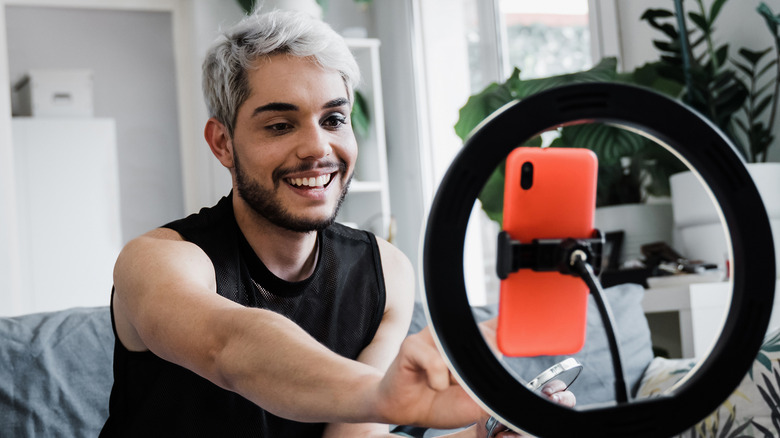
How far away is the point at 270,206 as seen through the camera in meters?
1.13

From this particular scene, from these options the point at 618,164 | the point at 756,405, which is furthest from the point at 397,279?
the point at 618,164

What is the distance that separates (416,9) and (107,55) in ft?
5.46

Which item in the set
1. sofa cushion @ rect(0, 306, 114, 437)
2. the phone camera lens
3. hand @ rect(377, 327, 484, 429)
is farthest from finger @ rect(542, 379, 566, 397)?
sofa cushion @ rect(0, 306, 114, 437)

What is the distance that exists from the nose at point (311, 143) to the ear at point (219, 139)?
0.55 feet

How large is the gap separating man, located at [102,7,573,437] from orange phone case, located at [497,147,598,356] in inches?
15.7

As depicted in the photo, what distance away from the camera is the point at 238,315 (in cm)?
65

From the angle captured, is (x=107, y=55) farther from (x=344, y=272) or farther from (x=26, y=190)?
(x=344, y=272)

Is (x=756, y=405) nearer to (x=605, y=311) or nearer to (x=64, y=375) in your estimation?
(x=605, y=311)

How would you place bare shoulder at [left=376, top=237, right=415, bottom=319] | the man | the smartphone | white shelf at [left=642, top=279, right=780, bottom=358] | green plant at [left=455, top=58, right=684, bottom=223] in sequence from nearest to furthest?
the smartphone → the man → bare shoulder at [left=376, top=237, right=415, bottom=319] → white shelf at [left=642, top=279, right=780, bottom=358] → green plant at [left=455, top=58, right=684, bottom=223]

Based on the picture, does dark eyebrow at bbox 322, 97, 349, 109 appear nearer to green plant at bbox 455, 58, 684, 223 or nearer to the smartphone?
the smartphone

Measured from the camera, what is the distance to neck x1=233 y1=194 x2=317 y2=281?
1.17 meters

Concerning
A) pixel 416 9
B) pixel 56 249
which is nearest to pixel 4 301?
pixel 56 249

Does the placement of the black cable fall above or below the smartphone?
above

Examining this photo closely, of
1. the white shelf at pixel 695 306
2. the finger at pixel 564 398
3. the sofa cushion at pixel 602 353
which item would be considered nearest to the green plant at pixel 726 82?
the white shelf at pixel 695 306
